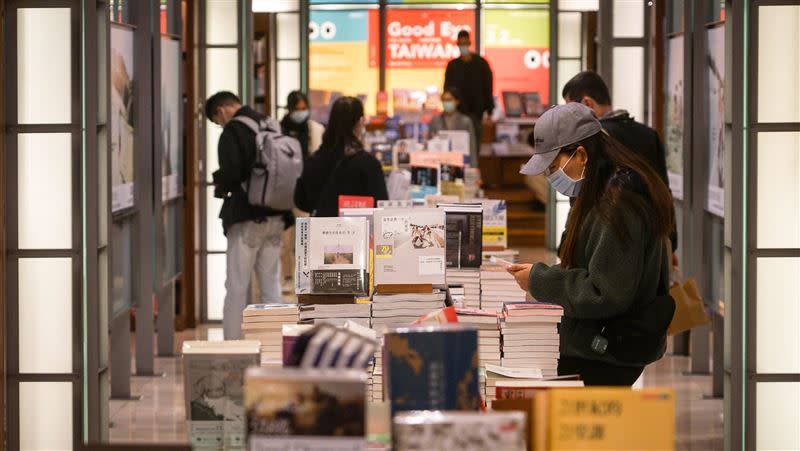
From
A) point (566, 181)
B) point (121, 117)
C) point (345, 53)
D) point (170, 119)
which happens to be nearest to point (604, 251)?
point (566, 181)

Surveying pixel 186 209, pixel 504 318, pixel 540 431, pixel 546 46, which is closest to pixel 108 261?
pixel 504 318

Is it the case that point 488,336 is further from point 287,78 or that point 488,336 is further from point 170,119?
point 287,78

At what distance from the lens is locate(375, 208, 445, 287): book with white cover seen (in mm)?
4695

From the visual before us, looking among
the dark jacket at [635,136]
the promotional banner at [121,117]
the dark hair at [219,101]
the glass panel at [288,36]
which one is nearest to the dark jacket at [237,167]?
the dark hair at [219,101]

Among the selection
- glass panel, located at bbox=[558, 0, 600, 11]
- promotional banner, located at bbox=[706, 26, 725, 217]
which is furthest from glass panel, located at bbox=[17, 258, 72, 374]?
glass panel, located at bbox=[558, 0, 600, 11]

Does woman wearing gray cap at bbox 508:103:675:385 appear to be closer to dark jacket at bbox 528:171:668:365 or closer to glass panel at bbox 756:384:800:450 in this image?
dark jacket at bbox 528:171:668:365

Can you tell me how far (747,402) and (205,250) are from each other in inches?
218

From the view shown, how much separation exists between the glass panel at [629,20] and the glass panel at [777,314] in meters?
4.07

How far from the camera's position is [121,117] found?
7.52 metres

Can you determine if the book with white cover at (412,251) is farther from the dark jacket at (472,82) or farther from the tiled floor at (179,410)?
the dark jacket at (472,82)

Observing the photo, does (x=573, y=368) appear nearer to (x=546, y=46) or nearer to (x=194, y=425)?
(x=194, y=425)

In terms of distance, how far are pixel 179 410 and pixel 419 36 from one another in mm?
12302

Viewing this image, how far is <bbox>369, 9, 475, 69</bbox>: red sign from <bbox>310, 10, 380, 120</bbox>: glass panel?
12cm

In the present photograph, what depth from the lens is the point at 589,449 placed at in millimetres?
2623
